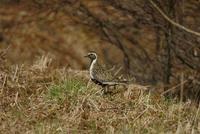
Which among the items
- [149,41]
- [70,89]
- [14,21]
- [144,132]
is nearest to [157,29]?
[149,41]

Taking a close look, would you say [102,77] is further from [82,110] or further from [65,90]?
[82,110]

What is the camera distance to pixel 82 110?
1052 cm

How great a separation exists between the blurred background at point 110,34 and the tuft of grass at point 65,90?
3.43 m

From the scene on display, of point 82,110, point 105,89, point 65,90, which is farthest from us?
point 105,89

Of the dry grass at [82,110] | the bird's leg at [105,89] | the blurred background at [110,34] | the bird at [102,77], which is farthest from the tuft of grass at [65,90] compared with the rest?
the blurred background at [110,34]

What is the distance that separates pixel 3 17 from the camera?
1659cm

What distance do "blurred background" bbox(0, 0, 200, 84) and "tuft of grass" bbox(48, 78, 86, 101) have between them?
3.43 metres

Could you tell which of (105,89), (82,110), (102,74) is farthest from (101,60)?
(82,110)

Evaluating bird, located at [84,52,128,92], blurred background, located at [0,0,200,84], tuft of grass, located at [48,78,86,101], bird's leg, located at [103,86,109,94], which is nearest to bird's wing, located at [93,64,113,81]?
bird, located at [84,52,128,92]

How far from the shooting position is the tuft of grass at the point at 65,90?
10.8m

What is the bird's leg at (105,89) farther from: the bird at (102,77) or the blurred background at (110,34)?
the blurred background at (110,34)

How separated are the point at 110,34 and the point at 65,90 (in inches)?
183

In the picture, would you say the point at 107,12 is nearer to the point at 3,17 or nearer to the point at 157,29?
the point at 157,29

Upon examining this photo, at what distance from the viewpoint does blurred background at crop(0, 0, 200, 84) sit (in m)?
14.4
